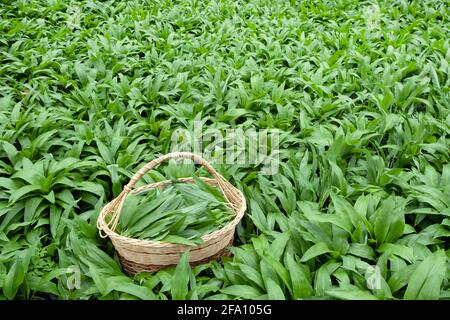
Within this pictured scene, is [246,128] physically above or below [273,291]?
below

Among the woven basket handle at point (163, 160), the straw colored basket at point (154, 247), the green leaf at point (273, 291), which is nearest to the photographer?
the green leaf at point (273, 291)

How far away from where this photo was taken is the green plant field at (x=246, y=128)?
2.04m

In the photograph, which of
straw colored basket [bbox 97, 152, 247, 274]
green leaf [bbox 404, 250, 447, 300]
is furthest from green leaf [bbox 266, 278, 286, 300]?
green leaf [bbox 404, 250, 447, 300]

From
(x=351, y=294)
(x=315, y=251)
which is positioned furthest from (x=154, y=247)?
(x=351, y=294)

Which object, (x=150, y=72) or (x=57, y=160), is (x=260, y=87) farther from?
(x=57, y=160)

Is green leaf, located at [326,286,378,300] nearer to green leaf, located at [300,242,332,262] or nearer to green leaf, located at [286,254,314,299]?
green leaf, located at [286,254,314,299]

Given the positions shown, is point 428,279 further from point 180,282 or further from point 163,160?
point 163,160

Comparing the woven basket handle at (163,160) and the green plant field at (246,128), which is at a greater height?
the woven basket handle at (163,160)

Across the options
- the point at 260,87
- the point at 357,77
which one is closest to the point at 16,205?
the point at 260,87

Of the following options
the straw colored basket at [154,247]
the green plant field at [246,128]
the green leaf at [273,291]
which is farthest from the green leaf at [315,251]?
the straw colored basket at [154,247]

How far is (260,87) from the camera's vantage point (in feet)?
12.8

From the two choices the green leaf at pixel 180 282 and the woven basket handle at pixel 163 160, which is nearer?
the green leaf at pixel 180 282

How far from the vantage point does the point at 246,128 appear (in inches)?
134

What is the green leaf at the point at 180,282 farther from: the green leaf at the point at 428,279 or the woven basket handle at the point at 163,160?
the green leaf at the point at 428,279
